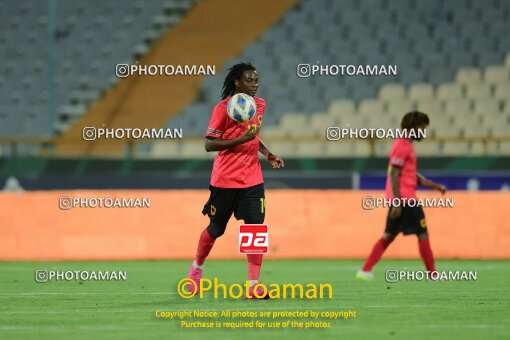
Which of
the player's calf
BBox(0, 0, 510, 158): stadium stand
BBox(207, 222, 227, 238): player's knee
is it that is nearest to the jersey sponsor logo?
BBox(207, 222, 227, 238): player's knee

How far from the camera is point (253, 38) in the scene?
29.5 meters

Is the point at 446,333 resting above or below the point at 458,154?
below

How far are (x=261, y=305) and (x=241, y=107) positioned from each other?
1707 mm

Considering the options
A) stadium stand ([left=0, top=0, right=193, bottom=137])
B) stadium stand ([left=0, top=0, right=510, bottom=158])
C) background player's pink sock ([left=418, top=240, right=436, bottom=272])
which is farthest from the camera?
stadium stand ([left=0, top=0, right=193, bottom=137])

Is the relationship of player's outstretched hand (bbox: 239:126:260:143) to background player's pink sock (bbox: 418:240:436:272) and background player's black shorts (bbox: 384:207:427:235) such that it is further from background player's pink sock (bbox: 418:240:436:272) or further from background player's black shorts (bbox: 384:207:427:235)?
background player's pink sock (bbox: 418:240:436:272)

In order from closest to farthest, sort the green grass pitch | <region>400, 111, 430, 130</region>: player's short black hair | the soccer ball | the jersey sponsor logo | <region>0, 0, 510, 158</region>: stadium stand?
the green grass pitch → the soccer ball → the jersey sponsor logo → <region>400, 111, 430, 130</region>: player's short black hair → <region>0, 0, 510, 158</region>: stadium stand

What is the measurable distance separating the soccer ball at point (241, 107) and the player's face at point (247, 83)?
0.34m

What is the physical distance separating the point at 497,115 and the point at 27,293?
1469cm

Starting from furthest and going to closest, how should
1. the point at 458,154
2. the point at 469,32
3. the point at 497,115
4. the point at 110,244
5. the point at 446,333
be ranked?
the point at 469,32, the point at 497,115, the point at 458,154, the point at 110,244, the point at 446,333

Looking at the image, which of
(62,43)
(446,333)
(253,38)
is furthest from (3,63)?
(446,333)

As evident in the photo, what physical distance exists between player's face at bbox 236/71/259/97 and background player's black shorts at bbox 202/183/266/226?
866 mm

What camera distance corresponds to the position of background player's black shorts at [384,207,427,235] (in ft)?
43.7

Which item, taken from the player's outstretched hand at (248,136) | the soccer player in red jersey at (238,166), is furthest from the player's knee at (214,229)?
the player's outstretched hand at (248,136)

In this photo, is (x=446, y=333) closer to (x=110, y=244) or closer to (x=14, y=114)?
(x=110, y=244)
